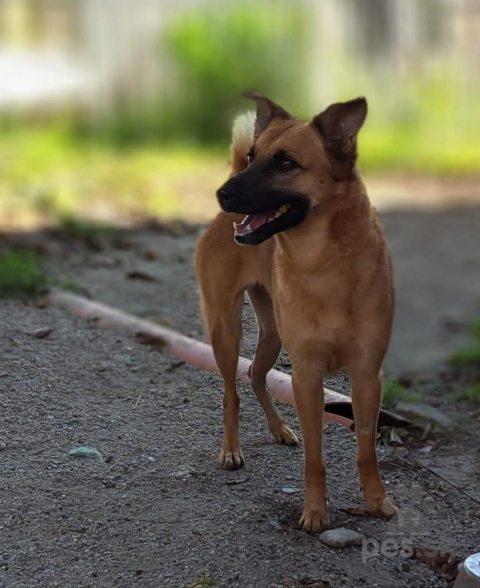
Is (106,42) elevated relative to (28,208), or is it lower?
elevated

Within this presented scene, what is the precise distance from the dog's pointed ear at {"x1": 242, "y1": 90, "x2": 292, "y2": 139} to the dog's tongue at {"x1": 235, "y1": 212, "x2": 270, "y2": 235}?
38cm

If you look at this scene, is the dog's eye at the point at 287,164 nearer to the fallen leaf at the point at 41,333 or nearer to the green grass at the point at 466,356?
the fallen leaf at the point at 41,333

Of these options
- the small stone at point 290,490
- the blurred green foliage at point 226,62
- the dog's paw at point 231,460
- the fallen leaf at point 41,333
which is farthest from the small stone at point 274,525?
the blurred green foliage at point 226,62

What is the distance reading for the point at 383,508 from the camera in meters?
3.87

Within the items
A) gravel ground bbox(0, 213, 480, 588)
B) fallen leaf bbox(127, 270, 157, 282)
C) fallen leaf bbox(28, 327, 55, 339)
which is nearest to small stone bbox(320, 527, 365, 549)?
gravel ground bbox(0, 213, 480, 588)

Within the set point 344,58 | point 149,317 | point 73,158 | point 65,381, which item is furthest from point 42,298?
point 344,58

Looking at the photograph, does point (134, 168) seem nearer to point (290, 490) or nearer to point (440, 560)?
point (290, 490)

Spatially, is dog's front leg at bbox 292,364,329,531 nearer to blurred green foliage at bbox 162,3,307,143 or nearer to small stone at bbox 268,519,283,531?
small stone at bbox 268,519,283,531

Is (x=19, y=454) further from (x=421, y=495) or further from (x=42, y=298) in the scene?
(x=42, y=298)

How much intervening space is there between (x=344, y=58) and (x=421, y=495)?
31.9 feet

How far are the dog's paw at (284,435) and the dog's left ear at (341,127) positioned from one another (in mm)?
1268

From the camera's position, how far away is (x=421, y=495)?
413cm

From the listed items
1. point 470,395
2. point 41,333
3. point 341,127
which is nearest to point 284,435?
point 341,127

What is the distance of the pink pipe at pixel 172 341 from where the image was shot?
4461mm
